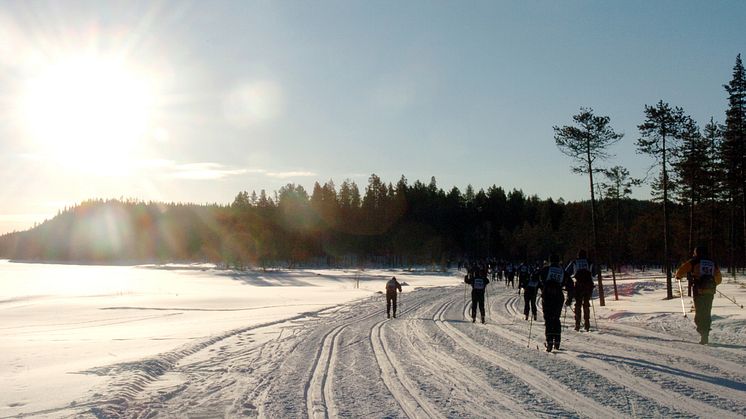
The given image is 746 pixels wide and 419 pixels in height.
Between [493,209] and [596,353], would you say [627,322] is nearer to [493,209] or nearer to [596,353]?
[596,353]

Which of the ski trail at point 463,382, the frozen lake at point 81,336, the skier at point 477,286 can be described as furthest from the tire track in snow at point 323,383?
the skier at point 477,286

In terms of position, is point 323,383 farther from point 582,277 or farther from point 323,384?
point 582,277

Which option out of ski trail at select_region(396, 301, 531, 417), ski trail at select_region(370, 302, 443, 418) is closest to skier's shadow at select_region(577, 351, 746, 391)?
ski trail at select_region(396, 301, 531, 417)

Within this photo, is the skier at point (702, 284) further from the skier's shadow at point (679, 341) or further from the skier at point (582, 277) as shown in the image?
the skier at point (582, 277)

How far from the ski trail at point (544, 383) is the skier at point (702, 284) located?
4412mm

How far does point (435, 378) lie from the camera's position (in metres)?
9.34

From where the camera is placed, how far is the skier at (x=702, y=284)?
1220 cm

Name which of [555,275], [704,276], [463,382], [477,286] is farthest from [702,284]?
[477,286]

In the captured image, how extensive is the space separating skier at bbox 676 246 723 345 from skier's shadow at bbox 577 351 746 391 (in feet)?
9.45

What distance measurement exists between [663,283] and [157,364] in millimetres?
36215

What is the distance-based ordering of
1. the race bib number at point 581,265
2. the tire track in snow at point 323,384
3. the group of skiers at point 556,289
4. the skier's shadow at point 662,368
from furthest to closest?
the race bib number at point 581,265 → the group of skiers at point 556,289 → the skier's shadow at point 662,368 → the tire track in snow at point 323,384

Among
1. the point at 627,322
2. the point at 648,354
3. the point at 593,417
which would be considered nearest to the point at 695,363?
the point at 648,354

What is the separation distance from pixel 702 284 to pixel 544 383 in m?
6.30

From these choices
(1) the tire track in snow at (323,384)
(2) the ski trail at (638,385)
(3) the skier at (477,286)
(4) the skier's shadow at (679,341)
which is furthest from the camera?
(3) the skier at (477,286)
